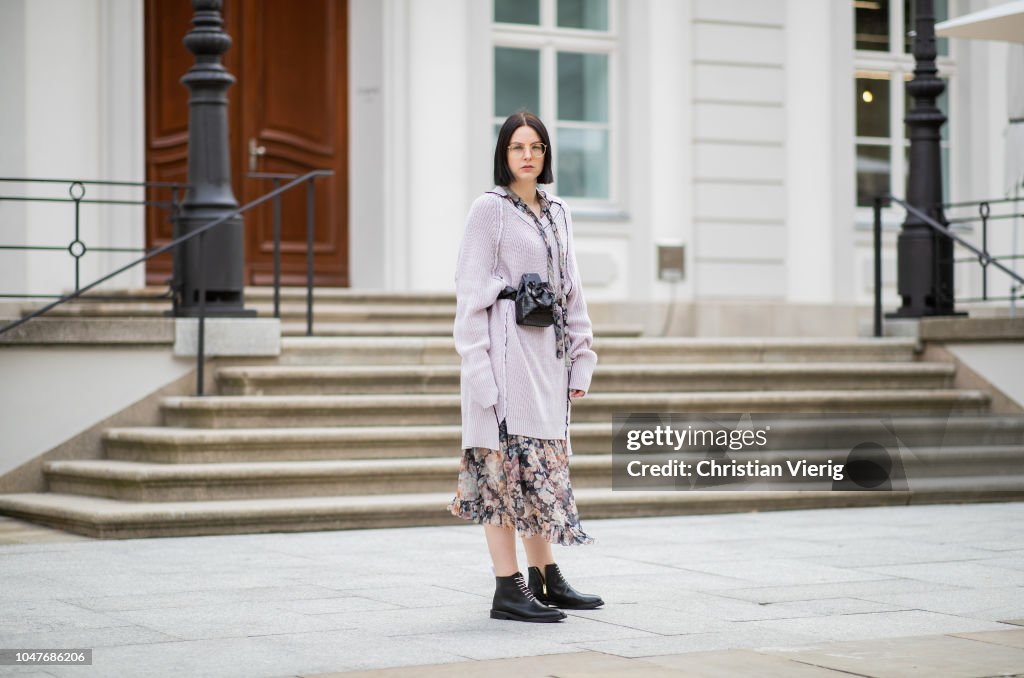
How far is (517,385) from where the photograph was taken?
17.9 ft

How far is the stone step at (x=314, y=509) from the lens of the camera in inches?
315

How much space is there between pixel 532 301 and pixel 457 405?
418 cm

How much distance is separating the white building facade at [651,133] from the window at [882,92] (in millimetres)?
19

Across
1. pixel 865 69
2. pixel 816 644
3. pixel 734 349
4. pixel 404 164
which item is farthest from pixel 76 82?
pixel 816 644

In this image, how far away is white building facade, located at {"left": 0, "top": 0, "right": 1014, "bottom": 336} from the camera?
1273cm

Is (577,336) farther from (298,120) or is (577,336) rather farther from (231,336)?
(298,120)

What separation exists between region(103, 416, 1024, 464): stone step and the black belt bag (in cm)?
362

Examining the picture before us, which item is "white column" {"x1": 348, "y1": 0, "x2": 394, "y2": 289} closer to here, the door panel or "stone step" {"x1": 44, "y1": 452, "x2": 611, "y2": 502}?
the door panel

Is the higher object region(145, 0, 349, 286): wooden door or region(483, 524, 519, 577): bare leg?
region(145, 0, 349, 286): wooden door

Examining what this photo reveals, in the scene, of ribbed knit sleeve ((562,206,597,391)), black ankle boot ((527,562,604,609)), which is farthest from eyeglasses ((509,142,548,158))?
black ankle boot ((527,562,604,609))

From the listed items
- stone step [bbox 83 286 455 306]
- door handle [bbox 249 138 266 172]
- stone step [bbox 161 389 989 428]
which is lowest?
stone step [bbox 161 389 989 428]

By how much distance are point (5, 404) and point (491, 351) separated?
4799mm

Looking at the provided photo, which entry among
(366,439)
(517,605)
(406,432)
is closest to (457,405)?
(406,432)

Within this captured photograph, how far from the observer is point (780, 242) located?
14.0 meters
